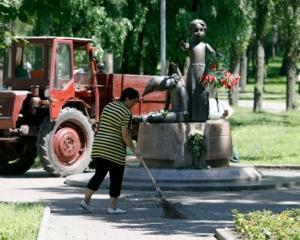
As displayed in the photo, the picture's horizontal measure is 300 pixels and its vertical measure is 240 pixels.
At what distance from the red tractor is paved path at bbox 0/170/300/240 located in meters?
1.36

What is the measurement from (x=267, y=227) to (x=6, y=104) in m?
12.0

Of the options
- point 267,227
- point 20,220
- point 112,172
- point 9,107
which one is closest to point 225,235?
point 267,227

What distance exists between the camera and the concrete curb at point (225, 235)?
10695 mm

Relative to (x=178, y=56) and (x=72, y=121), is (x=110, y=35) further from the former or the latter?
(x=72, y=121)

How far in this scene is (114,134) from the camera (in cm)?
1436

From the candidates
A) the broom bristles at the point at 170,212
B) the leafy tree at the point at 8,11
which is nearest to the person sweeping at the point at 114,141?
the broom bristles at the point at 170,212

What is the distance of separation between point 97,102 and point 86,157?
131 cm

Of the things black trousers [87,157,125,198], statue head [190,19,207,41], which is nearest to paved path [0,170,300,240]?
black trousers [87,157,125,198]

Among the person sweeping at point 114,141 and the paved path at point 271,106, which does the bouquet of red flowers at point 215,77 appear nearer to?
the person sweeping at point 114,141

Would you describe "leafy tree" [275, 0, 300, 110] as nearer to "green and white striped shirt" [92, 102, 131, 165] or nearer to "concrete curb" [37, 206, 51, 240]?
"green and white striped shirt" [92, 102, 131, 165]

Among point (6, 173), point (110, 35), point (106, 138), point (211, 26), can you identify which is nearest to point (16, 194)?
point (106, 138)

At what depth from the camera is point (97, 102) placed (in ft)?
74.4

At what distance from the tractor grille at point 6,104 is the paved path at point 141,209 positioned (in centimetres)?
161

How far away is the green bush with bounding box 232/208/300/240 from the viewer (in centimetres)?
1008
